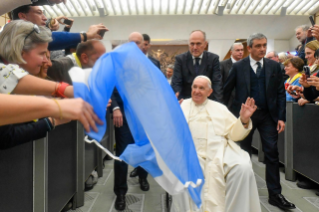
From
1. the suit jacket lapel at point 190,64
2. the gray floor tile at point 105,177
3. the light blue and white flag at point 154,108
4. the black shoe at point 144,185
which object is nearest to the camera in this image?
the light blue and white flag at point 154,108

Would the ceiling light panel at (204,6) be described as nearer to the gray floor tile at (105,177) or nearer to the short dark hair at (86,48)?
the gray floor tile at (105,177)

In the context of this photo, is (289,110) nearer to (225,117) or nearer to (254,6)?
(225,117)

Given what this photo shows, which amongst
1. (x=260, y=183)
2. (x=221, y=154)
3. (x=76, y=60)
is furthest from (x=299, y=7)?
(x=76, y=60)

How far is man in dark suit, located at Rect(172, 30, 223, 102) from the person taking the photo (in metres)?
2.45

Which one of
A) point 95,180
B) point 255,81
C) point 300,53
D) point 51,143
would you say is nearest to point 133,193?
point 95,180

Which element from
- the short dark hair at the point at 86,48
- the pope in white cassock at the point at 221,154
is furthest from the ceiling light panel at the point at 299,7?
the short dark hair at the point at 86,48

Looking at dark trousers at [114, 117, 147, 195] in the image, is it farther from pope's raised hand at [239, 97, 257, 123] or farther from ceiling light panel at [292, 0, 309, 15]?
ceiling light panel at [292, 0, 309, 15]

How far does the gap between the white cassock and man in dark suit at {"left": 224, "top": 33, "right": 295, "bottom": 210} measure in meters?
0.39

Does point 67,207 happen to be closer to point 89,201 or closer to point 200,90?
point 89,201

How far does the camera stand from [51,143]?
164 centimetres

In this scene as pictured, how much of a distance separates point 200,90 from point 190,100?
0.54 ft

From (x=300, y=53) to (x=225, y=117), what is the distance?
2.49 m

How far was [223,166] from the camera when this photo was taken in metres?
1.88

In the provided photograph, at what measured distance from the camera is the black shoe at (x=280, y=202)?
218cm
